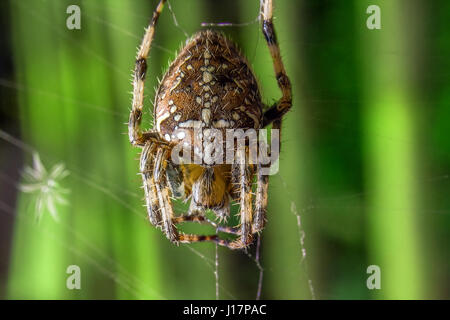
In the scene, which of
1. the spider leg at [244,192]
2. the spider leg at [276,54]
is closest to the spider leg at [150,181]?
the spider leg at [244,192]

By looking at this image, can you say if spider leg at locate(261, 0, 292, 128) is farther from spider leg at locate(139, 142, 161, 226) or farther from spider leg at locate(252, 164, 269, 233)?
spider leg at locate(139, 142, 161, 226)

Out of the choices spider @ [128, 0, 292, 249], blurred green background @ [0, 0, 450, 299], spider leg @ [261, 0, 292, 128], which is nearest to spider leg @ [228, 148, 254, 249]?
spider @ [128, 0, 292, 249]

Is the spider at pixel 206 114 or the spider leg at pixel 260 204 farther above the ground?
the spider at pixel 206 114

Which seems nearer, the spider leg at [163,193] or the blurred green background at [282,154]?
the spider leg at [163,193]

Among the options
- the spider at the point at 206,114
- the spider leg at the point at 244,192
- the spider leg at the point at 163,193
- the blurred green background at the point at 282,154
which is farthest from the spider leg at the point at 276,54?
the blurred green background at the point at 282,154

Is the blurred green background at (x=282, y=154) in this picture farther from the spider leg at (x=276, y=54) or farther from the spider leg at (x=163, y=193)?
the spider leg at (x=276, y=54)
